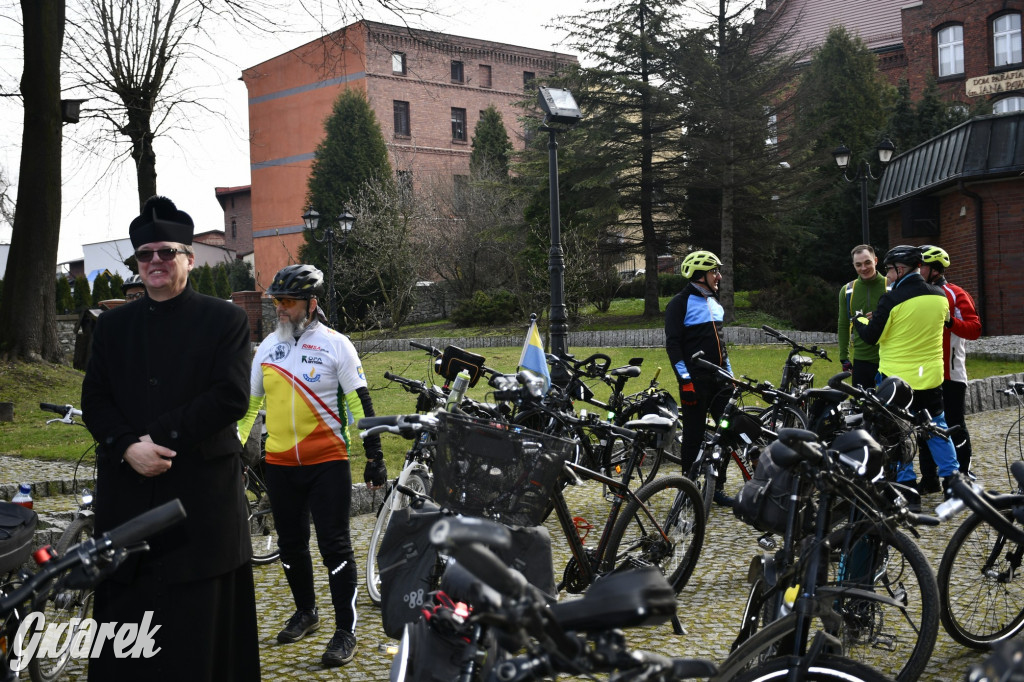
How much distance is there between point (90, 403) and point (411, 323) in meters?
36.7

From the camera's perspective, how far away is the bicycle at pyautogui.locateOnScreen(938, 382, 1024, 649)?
4.80 meters

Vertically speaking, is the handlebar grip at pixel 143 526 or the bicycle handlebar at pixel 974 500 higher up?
the handlebar grip at pixel 143 526

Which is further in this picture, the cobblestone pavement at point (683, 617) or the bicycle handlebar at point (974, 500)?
the cobblestone pavement at point (683, 617)

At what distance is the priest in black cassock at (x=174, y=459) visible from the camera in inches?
139

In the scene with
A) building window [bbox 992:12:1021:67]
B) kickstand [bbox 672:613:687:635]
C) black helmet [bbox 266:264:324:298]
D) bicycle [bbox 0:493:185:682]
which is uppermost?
building window [bbox 992:12:1021:67]

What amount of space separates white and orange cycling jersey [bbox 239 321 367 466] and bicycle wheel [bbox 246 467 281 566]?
1962mm

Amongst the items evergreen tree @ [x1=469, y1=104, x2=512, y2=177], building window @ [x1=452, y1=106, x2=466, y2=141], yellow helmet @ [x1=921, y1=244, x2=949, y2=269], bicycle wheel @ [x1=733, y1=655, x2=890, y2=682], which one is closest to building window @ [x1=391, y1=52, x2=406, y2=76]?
building window @ [x1=452, y1=106, x2=466, y2=141]

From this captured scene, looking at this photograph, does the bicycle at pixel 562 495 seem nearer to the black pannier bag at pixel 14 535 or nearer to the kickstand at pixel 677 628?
the kickstand at pixel 677 628

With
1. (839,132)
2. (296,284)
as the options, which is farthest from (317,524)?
(839,132)

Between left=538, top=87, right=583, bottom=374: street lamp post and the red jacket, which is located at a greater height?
left=538, top=87, right=583, bottom=374: street lamp post

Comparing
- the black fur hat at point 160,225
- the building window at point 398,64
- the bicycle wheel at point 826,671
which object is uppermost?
the building window at point 398,64

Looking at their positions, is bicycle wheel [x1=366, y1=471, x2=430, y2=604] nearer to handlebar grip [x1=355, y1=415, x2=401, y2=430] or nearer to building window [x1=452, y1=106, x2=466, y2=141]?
handlebar grip [x1=355, y1=415, x2=401, y2=430]

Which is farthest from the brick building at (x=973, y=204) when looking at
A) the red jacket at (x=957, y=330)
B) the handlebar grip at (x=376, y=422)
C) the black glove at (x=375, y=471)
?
the handlebar grip at (x=376, y=422)

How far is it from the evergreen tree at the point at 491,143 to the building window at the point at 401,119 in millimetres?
4964
